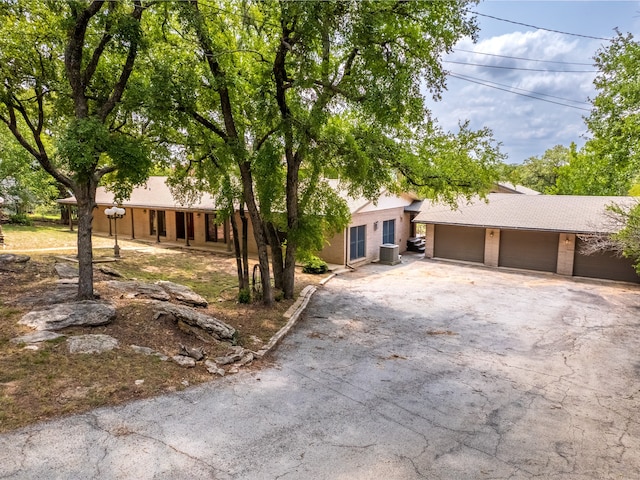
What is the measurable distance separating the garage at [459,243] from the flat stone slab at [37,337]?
1826 centimetres

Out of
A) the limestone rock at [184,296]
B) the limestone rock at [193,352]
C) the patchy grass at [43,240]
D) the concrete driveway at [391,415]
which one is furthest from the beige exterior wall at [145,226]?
the limestone rock at [193,352]

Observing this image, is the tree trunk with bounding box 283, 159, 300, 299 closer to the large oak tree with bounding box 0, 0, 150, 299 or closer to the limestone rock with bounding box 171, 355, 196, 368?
the large oak tree with bounding box 0, 0, 150, 299

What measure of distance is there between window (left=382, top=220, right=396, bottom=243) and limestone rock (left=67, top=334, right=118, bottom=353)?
1627 centimetres

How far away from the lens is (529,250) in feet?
63.1

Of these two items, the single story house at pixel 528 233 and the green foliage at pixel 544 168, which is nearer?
the single story house at pixel 528 233

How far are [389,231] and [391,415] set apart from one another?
55.4ft

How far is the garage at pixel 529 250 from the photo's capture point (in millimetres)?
18688

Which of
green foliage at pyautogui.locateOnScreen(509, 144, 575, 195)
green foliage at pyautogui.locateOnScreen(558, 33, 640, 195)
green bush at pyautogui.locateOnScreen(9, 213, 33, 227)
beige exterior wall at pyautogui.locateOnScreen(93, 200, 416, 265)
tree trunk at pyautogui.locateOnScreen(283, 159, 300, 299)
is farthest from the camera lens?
green foliage at pyautogui.locateOnScreen(509, 144, 575, 195)

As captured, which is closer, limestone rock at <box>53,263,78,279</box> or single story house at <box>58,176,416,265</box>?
limestone rock at <box>53,263,78,279</box>

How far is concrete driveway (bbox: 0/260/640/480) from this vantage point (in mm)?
4734

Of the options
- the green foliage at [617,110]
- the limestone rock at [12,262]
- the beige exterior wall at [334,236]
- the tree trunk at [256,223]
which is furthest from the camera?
the beige exterior wall at [334,236]

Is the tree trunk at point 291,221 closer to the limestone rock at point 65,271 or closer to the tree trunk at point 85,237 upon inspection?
the tree trunk at point 85,237

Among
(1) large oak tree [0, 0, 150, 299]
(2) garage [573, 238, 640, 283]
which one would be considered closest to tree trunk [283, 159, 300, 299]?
(1) large oak tree [0, 0, 150, 299]

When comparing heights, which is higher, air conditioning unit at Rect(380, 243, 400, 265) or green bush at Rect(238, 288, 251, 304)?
air conditioning unit at Rect(380, 243, 400, 265)
